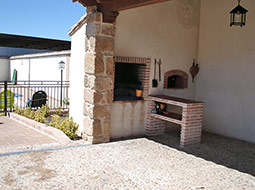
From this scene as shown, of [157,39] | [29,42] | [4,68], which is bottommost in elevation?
[4,68]

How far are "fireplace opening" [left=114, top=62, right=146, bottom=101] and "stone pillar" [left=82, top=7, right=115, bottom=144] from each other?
29.8 inches

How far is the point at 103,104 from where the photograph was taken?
572cm

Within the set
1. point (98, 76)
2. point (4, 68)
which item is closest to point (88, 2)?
point (98, 76)

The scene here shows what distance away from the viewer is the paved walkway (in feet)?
18.1

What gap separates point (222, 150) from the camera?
5.89m

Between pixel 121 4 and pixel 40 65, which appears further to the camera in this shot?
pixel 40 65

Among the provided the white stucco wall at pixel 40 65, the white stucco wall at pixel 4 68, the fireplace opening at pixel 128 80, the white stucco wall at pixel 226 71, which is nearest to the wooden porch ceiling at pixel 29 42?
the white stucco wall at pixel 40 65

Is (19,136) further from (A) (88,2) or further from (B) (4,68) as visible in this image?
(B) (4,68)

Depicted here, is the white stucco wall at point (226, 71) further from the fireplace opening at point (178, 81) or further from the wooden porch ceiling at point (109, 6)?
the wooden porch ceiling at point (109, 6)

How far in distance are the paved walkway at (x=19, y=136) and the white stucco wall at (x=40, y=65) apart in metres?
6.67

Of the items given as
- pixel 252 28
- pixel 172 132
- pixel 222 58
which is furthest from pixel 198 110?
pixel 252 28

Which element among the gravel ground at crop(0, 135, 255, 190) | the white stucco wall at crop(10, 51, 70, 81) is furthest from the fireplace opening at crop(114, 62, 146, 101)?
the white stucco wall at crop(10, 51, 70, 81)

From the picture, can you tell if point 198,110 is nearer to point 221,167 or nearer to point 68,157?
point 221,167

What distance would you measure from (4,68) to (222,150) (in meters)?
23.0
